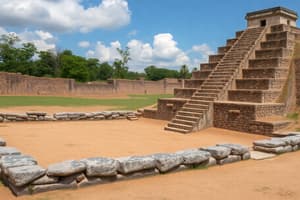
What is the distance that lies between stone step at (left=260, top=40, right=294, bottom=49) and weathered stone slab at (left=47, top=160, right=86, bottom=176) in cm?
1324

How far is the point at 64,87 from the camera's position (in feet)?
113

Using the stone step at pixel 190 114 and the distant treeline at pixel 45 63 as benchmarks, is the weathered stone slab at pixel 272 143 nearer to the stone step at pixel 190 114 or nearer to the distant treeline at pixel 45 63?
the stone step at pixel 190 114

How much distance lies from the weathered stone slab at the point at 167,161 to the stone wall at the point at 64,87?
1112 inches

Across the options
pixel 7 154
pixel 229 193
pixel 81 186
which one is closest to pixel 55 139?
pixel 7 154

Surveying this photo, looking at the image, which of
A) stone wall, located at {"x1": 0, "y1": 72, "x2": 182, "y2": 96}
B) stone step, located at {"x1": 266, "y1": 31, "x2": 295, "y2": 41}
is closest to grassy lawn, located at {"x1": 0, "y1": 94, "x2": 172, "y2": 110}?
stone wall, located at {"x1": 0, "y1": 72, "x2": 182, "y2": 96}

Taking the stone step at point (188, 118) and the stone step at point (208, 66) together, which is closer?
the stone step at point (188, 118)

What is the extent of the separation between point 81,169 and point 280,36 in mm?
14138

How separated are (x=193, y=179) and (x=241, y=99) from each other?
8532 mm

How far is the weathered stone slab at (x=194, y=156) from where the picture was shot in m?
5.64

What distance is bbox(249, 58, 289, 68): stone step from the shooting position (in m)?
13.5

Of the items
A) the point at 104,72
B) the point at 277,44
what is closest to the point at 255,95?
the point at 277,44

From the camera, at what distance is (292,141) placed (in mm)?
7707

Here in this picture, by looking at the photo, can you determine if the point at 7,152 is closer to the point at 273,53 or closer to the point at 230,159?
the point at 230,159

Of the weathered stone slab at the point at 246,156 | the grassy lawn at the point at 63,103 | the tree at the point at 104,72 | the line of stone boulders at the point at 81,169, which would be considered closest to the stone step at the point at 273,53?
the grassy lawn at the point at 63,103
